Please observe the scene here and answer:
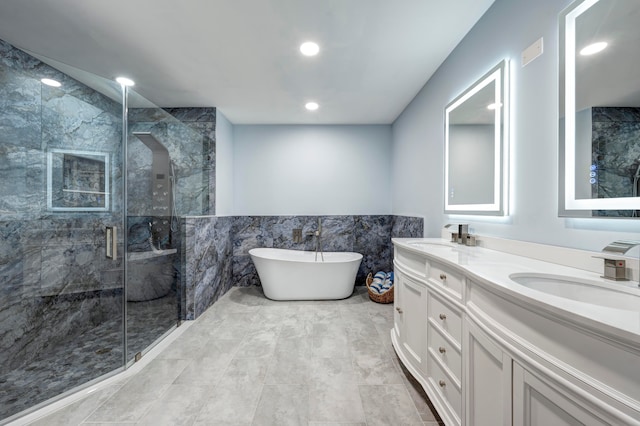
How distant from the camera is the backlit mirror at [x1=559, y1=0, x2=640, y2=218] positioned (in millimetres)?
938

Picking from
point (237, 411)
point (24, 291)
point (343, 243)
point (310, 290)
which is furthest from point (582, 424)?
point (343, 243)

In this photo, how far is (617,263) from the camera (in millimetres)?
898

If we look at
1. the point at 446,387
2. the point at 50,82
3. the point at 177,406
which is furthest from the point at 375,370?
the point at 50,82

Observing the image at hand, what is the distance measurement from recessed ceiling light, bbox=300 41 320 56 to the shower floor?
2518mm

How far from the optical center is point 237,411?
153 centimetres

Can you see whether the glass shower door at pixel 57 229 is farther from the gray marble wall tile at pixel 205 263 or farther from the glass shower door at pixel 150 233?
the gray marble wall tile at pixel 205 263

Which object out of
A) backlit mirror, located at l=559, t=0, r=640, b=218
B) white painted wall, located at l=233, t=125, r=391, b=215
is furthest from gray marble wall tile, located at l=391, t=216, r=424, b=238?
backlit mirror, located at l=559, t=0, r=640, b=218

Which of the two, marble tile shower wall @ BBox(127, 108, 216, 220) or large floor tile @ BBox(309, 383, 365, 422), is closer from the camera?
large floor tile @ BBox(309, 383, 365, 422)

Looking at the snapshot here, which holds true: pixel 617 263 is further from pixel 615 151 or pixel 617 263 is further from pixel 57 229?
pixel 57 229

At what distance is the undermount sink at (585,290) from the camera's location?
82 cm

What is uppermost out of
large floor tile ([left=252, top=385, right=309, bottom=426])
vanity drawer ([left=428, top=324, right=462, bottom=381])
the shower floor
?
vanity drawer ([left=428, top=324, right=462, bottom=381])

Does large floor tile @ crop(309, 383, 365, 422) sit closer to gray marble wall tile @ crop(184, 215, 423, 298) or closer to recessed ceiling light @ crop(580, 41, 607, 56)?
recessed ceiling light @ crop(580, 41, 607, 56)

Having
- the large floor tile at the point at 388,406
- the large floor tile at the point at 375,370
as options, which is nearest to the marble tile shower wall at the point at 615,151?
the large floor tile at the point at 388,406

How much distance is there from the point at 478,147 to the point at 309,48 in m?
1.50
